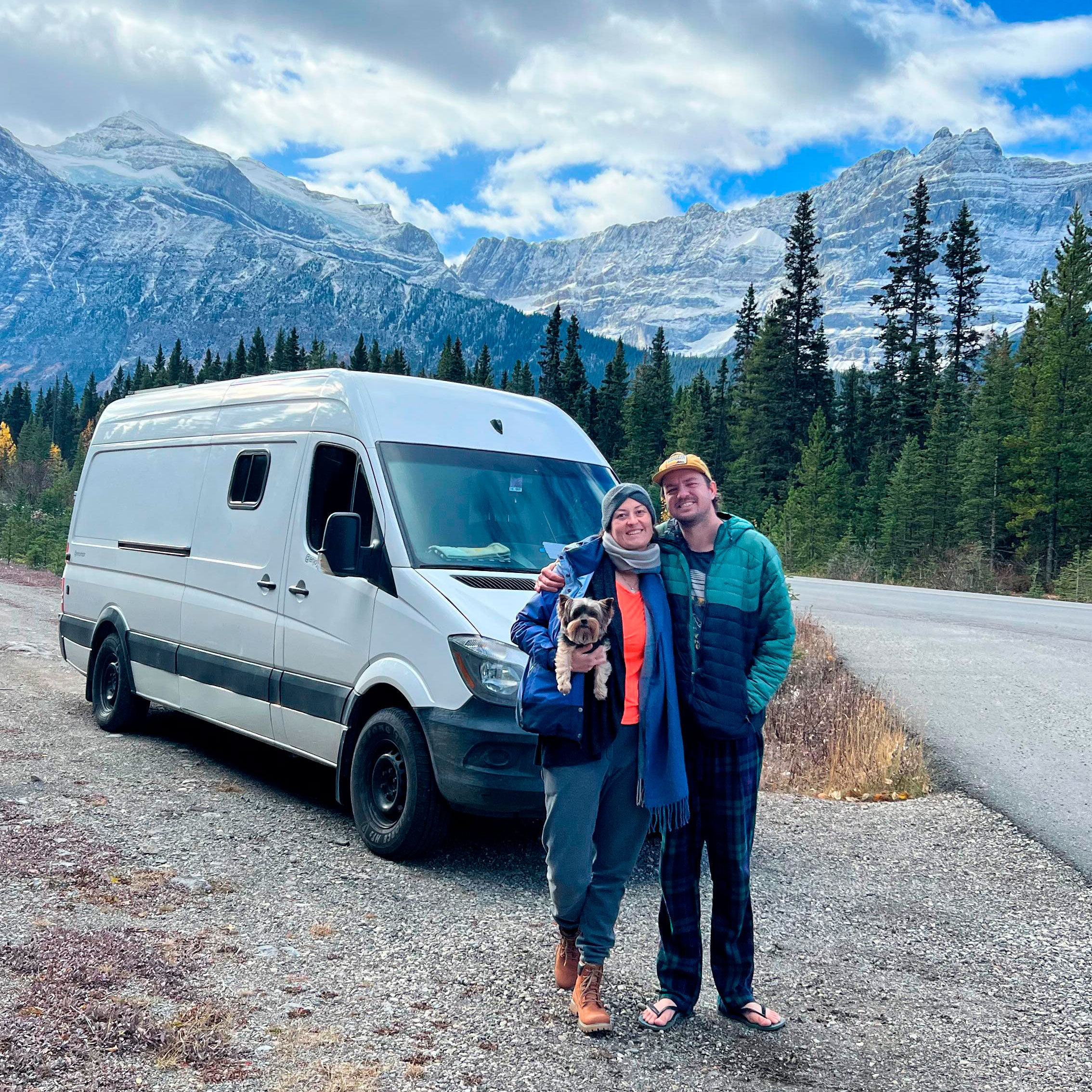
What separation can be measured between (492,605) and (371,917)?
61.5 inches

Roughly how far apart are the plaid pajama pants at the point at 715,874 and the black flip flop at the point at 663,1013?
3 cm

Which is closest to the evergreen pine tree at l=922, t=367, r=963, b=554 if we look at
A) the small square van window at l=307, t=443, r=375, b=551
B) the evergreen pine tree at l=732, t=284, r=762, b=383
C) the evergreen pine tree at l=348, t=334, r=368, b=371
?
the evergreen pine tree at l=732, t=284, r=762, b=383

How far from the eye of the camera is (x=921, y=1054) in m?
3.72

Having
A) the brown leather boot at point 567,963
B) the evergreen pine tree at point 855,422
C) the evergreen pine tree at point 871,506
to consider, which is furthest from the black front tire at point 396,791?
the evergreen pine tree at point 855,422

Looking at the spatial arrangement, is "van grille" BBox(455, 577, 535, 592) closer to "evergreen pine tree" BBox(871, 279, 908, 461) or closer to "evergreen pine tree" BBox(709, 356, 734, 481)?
"evergreen pine tree" BBox(871, 279, 908, 461)

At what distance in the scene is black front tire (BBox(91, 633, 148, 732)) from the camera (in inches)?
327

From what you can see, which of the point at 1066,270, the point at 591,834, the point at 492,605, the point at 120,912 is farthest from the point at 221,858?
the point at 1066,270

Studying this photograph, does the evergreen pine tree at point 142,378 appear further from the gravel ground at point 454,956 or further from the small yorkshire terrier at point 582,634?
the small yorkshire terrier at point 582,634

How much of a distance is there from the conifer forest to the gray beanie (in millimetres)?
5581

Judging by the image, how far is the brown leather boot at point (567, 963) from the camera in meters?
3.97

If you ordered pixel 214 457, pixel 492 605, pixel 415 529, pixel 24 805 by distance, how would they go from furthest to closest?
pixel 214 457 < pixel 24 805 < pixel 415 529 < pixel 492 605

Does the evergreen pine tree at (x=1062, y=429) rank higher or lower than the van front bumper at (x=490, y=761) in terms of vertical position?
higher

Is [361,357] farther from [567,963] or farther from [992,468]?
[567,963]

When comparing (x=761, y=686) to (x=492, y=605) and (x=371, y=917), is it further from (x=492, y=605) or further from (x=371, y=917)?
(x=371, y=917)
